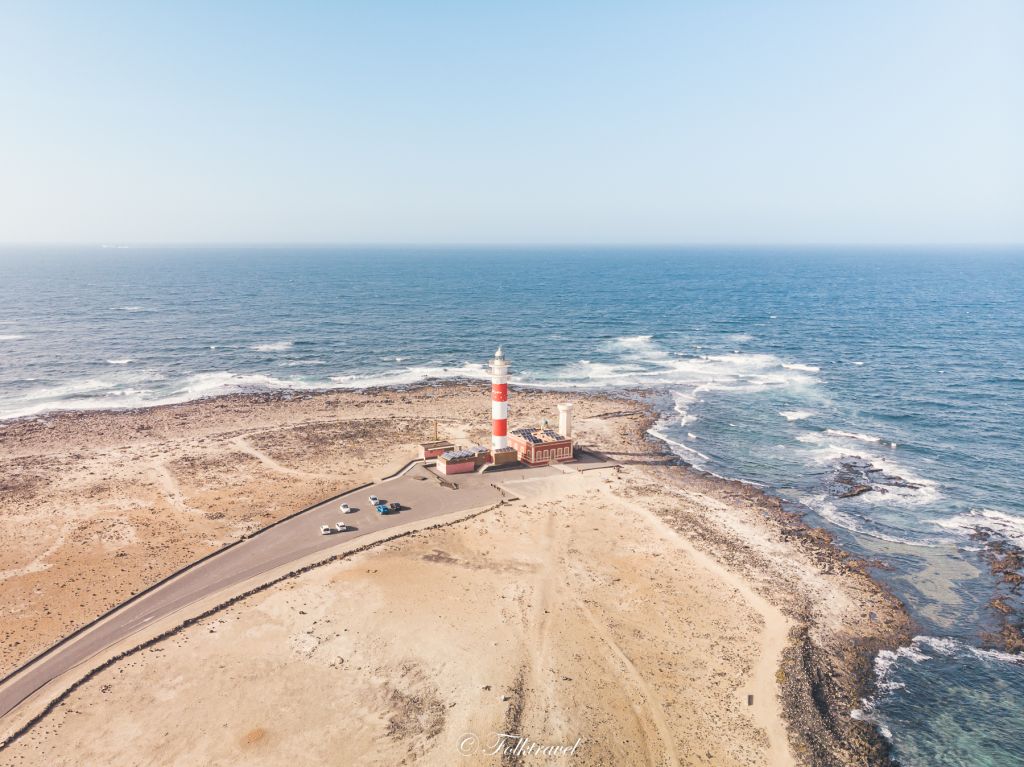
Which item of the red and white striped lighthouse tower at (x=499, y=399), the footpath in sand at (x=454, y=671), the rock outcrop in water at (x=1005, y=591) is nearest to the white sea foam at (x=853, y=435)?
the rock outcrop in water at (x=1005, y=591)

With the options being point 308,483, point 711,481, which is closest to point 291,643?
point 308,483

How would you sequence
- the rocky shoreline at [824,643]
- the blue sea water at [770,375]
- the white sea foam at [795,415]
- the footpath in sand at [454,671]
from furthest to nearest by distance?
the white sea foam at [795,415]
the blue sea water at [770,375]
the rocky shoreline at [824,643]
the footpath in sand at [454,671]

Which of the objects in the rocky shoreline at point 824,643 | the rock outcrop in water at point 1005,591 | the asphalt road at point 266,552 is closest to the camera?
the rocky shoreline at point 824,643

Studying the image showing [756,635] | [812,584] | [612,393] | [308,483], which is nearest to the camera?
[756,635]

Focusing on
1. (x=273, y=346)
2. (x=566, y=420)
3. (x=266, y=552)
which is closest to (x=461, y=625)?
(x=266, y=552)

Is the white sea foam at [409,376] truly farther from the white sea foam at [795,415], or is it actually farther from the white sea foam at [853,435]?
the white sea foam at [853,435]

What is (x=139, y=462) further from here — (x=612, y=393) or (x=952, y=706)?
(x=952, y=706)
